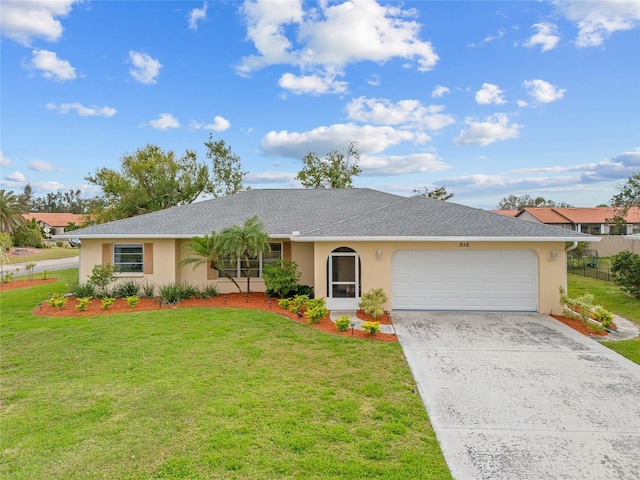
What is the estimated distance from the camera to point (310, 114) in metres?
23.6

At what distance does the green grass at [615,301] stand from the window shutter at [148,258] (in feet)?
50.4

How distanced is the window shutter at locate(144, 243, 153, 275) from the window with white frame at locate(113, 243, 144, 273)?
16 centimetres

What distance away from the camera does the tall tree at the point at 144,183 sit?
27625mm

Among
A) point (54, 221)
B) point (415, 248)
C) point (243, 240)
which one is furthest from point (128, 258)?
point (54, 221)

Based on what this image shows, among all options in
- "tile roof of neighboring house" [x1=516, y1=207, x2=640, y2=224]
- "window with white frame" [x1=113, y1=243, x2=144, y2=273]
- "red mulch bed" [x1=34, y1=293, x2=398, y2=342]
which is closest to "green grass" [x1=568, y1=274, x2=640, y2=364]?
"red mulch bed" [x1=34, y1=293, x2=398, y2=342]

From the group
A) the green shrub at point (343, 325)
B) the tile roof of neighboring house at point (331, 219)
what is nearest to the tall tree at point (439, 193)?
the tile roof of neighboring house at point (331, 219)

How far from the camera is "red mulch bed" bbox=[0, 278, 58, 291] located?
58.8 feet

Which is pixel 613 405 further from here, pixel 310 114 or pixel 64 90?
pixel 64 90

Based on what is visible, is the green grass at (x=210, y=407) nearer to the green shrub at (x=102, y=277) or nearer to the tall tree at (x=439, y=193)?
the green shrub at (x=102, y=277)

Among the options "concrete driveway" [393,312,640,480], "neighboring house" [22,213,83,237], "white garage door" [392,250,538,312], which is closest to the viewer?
"concrete driveway" [393,312,640,480]

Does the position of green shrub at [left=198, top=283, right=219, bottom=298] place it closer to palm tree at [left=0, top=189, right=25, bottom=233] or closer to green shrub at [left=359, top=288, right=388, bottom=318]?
green shrub at [left=359, top=288, right=388, bottom=318]

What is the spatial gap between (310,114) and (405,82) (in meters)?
6.99

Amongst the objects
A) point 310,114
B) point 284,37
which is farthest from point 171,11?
Answer: point 310,114

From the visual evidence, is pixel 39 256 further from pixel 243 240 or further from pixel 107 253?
pixel 243 240
